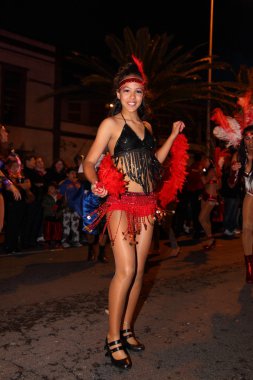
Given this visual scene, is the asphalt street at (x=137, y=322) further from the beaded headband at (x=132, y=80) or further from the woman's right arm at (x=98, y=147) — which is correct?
the beaded headband at (x=132, y=80)

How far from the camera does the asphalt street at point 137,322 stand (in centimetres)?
319

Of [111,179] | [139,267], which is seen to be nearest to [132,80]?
[111,179]

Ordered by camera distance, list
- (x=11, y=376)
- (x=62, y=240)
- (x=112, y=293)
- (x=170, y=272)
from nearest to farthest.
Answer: (x=11, y=376) → (x=112, y=293) → (x=170, y=272) → (x=62, y=240)

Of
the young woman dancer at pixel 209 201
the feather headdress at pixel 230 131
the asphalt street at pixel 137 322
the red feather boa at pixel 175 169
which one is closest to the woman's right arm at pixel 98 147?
the red feather boa at pixel 175 169

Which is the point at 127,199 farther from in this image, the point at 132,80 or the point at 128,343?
the point at 128,343

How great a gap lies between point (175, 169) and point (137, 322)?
1.51m

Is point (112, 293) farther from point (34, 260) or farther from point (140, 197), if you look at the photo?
point (34, 260)

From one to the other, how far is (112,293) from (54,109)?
16682 millimetres

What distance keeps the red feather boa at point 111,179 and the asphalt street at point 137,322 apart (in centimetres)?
128

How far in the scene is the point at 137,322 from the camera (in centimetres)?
420

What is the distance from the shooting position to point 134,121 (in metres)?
3.60

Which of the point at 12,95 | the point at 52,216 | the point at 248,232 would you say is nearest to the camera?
the point at 248,232

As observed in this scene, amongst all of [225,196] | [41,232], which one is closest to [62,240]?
[41,232]

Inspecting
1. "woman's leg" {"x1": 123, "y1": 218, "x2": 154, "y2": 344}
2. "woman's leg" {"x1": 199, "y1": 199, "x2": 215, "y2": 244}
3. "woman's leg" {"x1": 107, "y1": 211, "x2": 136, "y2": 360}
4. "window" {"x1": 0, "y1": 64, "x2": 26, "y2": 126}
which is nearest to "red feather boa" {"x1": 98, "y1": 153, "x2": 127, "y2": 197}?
"woman's leg" {"x1": 107, "y1": 211, "x2": 136, "y2": 360}
